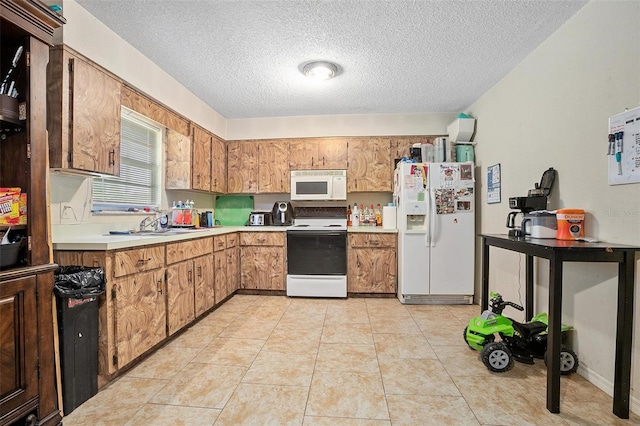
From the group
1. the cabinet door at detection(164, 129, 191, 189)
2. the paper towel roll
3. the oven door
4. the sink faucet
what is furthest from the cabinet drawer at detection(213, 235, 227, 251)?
the paper towel roll

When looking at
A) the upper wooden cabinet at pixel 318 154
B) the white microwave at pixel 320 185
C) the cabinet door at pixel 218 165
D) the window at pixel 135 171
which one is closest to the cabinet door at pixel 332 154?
the upper wooden cabinet at pixel 318 154

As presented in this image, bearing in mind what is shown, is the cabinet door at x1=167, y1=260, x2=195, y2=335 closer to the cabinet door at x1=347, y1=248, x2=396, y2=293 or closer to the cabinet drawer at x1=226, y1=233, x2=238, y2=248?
the cabinet drawer at x1=226, y1=233, x2=238, y2=248

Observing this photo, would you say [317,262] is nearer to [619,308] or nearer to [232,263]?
[232,263]

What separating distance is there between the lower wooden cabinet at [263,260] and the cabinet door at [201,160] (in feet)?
2.71

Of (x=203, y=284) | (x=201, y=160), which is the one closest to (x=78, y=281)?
(x=203, y=284)

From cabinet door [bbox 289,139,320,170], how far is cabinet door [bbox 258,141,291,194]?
7 cm

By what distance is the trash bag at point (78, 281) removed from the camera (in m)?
1.60

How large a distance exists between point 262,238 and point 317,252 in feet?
2.50

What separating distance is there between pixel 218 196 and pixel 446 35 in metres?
3.61

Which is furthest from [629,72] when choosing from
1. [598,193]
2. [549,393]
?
[549,393]

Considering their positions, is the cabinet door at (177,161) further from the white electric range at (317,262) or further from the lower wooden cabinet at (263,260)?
the white electric range at (317,262)

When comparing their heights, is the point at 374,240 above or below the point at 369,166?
below

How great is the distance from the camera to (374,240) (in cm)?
379

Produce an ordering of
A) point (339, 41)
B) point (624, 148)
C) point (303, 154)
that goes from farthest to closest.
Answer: point (303, 154) → point (339, 41) → point (624, 148)
